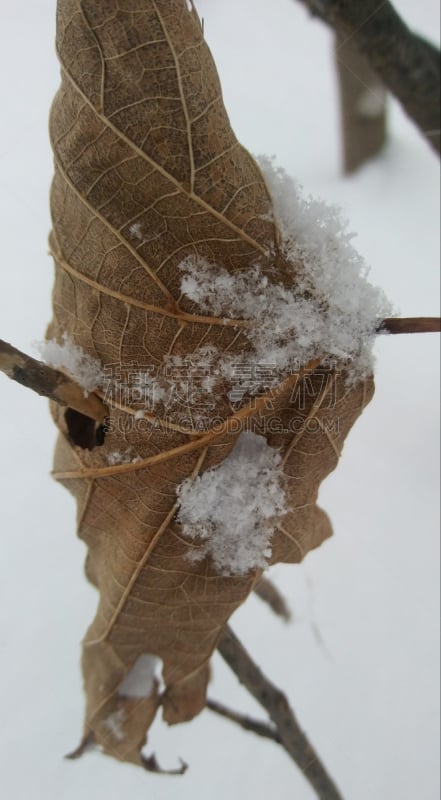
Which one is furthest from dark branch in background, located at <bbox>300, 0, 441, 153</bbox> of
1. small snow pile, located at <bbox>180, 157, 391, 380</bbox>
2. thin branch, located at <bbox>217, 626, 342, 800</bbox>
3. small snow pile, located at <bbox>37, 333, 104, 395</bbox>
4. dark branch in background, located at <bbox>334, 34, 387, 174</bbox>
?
thin branch, located at <bbox>217, 626, 342, 800</bbox>

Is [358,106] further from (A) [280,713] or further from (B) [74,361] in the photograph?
(A) [280,713]

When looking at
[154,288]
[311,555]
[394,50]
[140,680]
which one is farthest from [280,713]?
[394,50]

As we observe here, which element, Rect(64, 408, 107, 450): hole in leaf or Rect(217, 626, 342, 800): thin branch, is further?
Rect(217, 626, 342, 800): thin branch

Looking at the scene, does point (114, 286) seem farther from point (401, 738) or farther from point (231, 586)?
point (401, 738)

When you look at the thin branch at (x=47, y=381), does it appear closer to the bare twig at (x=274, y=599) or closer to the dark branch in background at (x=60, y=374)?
the dark branch in background at (x=60, y=374)

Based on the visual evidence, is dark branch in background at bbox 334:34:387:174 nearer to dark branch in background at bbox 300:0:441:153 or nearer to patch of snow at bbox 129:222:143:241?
dark branch in background at bbox 300:0:441:153

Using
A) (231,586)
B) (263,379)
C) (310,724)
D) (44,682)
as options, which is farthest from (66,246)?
(310,724)
